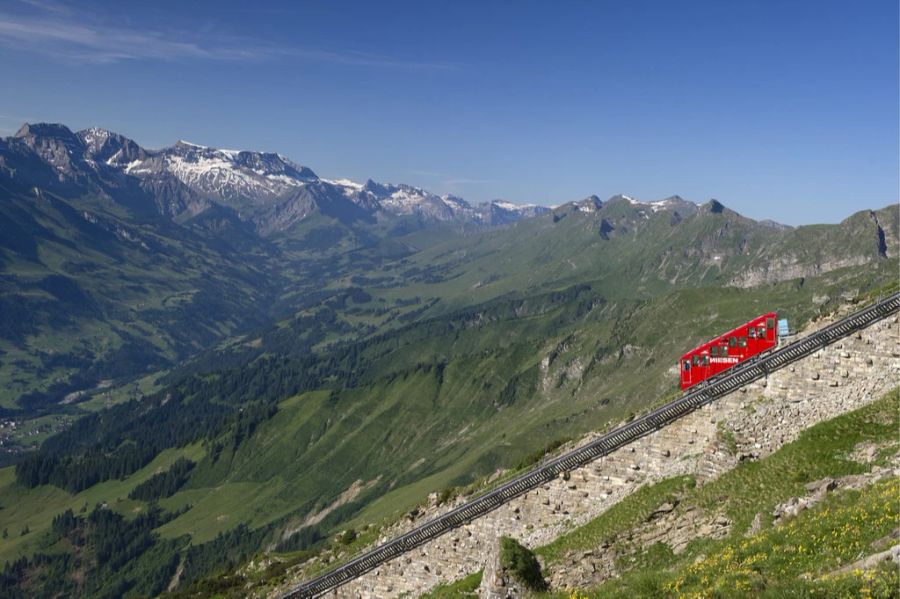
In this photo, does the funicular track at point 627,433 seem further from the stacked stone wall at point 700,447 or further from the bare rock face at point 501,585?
the bare rock face at point 501,585

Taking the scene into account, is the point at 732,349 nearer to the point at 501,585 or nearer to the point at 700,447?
the point at 700,447

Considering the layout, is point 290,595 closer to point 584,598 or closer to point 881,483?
point 584,598

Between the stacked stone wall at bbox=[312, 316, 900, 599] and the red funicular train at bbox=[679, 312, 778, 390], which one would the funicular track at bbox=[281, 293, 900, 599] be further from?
the red funicular train at bbox=[679, 312, 778, 390]

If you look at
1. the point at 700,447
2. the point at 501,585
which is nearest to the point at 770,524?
the point at 700,447

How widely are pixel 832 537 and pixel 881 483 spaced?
7.50 m

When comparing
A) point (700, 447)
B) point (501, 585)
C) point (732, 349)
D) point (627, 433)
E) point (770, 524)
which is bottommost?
point (501, 585)

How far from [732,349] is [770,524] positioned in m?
19.4

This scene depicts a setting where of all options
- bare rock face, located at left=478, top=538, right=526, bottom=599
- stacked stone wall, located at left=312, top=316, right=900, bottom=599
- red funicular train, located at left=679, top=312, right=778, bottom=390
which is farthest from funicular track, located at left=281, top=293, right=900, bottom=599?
bare rock face, located at left=478, top=538, right=526, bottom=599

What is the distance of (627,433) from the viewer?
4025cm

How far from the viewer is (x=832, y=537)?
782 inches

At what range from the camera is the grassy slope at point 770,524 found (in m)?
18.6

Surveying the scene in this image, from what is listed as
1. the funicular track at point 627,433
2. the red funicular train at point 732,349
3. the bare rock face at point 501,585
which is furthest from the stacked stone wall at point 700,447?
the bare rock face at point 501,585

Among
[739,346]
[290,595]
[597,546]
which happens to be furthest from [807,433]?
[290,595]

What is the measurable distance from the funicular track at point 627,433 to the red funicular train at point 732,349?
377cm
